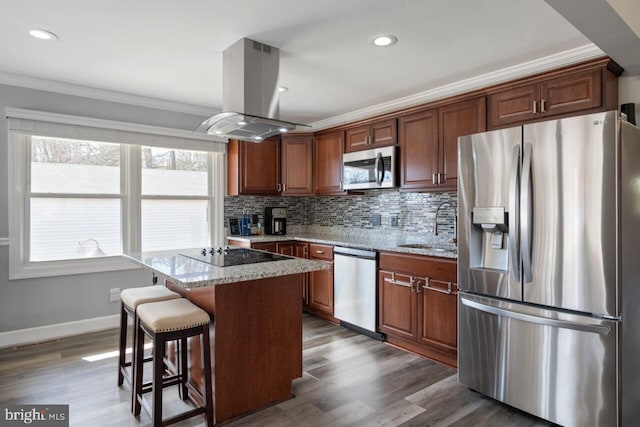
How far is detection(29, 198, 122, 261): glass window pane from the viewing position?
3.50 metres

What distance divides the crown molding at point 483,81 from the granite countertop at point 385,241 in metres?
1.31

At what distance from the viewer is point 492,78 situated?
300cm

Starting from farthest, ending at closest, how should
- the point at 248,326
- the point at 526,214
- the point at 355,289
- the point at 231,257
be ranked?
1. the point at 355,289
2. the point at 231,257
3. the point at 248,326
4. the point at 526,214

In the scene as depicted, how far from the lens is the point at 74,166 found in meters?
3.67

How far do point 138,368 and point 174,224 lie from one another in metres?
2.32

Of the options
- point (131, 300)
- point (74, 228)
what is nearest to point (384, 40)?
point (131, 300)

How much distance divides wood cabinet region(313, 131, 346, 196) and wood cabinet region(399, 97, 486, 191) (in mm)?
891

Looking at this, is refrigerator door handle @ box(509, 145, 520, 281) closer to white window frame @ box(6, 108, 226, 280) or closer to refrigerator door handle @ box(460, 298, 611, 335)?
refrigerator door handle @ box(460, 298, 611, 335)

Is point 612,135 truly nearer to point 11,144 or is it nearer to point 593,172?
point 593,172

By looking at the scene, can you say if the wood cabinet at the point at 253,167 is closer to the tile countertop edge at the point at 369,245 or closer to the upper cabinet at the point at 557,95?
the tile countertop edge at the point at 369,245

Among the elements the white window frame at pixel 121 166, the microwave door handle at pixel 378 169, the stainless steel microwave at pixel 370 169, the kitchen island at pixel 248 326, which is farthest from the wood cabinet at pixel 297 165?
the kitchen island at pixel 248 326

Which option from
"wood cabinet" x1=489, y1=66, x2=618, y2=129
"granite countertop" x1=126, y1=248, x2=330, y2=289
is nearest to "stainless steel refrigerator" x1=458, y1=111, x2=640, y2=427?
"wood cabinet" x1=489, y1=66, x2=618, y2=129

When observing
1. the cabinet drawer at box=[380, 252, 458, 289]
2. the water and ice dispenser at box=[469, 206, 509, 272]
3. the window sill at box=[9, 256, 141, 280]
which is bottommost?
the window sill at box=[9, 256, 141, 280]

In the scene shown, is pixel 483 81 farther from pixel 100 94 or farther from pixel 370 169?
pixel 100 94
